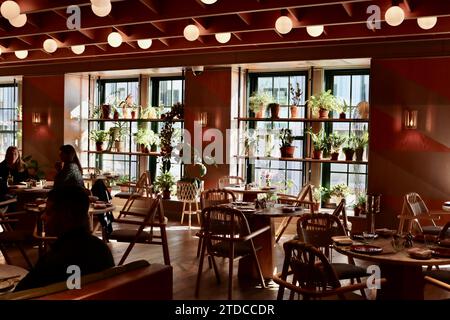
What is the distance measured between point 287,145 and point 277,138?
1.42 ft

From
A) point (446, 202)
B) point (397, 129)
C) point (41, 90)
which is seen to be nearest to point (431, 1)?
point (397, 129)

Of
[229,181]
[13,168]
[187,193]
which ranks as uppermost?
[13,168]

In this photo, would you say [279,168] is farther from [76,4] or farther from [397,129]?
[76,4]

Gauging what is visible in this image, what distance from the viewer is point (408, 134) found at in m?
7.93

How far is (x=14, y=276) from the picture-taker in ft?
8.90

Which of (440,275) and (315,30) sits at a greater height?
(315,30)

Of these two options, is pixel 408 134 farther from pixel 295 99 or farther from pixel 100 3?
pixel 100 3

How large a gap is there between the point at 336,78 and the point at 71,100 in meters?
5.86

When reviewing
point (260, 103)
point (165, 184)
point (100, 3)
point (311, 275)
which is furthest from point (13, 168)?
point (311, 275)

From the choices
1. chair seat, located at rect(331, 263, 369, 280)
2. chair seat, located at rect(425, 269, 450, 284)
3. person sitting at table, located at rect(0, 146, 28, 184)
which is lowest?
chair seat, located at rect(425, 269, 450, 284)

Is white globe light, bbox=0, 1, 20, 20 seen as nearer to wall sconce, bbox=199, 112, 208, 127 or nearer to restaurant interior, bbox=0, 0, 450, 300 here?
restaurant interior, bbox=0, 0, 450, 300

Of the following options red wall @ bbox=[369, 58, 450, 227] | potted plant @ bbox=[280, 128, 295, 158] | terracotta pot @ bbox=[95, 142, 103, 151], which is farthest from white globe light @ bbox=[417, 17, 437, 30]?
terracotta pot @ bbox=[95, 142, 103, 151]

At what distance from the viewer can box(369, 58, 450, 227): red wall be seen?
7734 millimetres

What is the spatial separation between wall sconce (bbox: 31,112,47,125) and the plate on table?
31.1 feet
